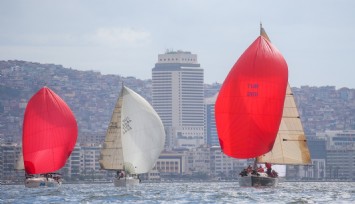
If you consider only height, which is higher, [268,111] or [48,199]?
[268,111]

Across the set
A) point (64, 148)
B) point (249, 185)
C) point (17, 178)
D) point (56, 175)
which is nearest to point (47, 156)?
point (64, 148)

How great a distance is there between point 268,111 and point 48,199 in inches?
545

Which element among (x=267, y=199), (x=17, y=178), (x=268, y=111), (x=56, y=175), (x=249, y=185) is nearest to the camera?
(x=267, y=199)

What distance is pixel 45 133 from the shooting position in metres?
90.9

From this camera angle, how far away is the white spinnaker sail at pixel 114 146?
91.8 meters

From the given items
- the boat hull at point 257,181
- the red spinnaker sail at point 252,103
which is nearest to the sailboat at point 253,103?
the red spinnaker sail at point 252,103

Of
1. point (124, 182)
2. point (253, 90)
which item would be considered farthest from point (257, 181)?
point (124, 182)

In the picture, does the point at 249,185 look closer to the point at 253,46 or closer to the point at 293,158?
the point at 293,158

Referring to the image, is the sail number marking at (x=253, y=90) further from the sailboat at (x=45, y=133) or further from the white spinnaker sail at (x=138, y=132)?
the sailboat at (x=45, y=133)

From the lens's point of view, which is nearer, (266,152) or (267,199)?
(267,199)

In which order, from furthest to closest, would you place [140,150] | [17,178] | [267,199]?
[17,178], [140,150], [267,199]

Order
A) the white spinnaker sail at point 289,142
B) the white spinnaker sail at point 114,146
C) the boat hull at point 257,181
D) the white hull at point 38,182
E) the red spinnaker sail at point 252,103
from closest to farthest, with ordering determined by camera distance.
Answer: the red spinnaker sail at point 252,103, the boat hull at point 257,181, the white spinnaker sail at point 289,142, the white spinnaker sail at point 114,146, the white hull at point 38,182

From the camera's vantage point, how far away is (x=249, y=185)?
77688mm

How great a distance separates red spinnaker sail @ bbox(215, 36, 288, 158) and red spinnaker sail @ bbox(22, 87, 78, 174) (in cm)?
2079
